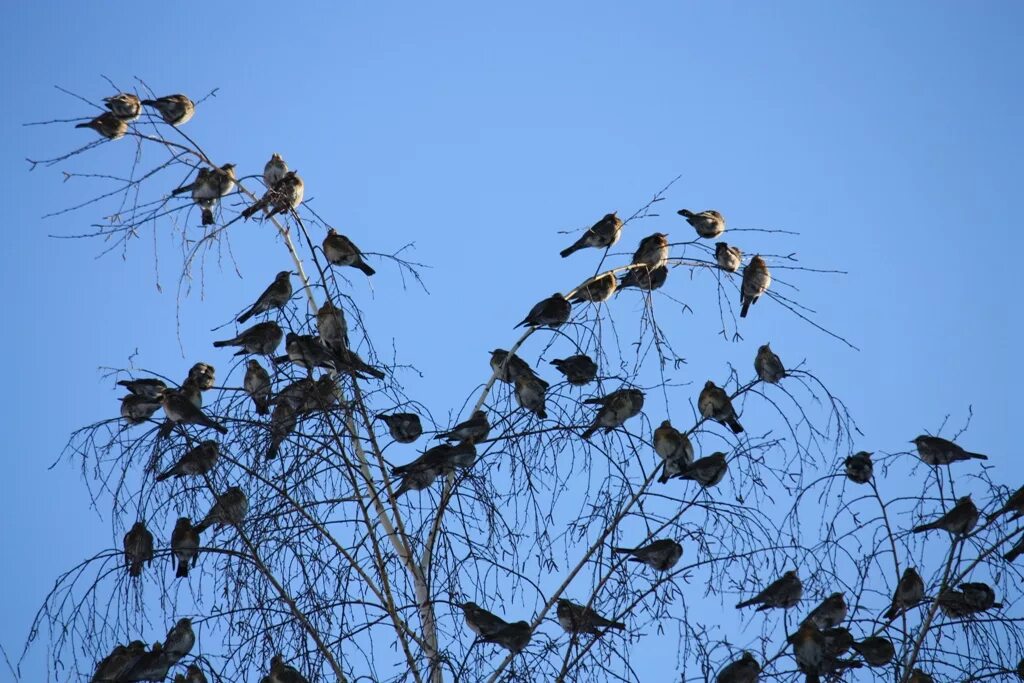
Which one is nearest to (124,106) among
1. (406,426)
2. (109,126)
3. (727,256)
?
(109,126)

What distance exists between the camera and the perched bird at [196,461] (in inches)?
223

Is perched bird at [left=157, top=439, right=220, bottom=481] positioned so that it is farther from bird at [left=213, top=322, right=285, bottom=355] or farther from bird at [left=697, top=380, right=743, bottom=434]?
bird at [left=697, top=380, right=743, bottom=434]

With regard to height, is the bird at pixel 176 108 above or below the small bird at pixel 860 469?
above

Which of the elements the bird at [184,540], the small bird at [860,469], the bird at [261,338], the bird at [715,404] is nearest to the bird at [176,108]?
the bird at [261,338]

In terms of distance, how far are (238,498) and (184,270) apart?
0.99 m

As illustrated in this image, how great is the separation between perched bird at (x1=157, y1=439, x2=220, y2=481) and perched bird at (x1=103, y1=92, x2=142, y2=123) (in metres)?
1.96

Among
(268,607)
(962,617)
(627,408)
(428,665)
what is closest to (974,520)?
(962,617)

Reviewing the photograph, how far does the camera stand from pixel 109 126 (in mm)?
6734

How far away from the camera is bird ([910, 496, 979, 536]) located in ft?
20.8

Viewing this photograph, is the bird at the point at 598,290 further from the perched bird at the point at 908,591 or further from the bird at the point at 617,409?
the perched bird at the point at 908,591

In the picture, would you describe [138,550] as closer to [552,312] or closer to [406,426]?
[406,426]

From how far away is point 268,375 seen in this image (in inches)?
264

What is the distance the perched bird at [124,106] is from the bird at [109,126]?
81 millimetres

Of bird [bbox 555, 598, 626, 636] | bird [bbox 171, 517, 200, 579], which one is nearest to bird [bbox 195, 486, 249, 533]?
bird [bbox 171, 517, 200, 579]
